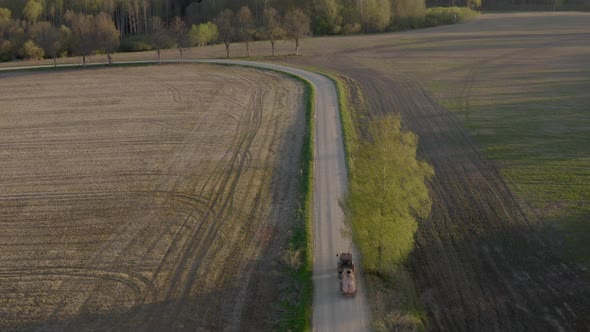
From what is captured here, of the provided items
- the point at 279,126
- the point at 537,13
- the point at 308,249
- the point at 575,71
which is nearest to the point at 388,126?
the point at 308,249

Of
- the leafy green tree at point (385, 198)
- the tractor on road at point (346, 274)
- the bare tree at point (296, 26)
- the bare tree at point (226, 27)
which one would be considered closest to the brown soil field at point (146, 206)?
the tractor on road at point (346, 274)

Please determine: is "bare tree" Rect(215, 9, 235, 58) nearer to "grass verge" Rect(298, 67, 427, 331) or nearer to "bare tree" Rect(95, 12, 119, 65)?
"bare tree" Rect(95, 12, 119, 65)

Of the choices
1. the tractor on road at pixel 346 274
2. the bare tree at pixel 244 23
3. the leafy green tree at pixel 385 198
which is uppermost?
the bare tree at pixel 244 23

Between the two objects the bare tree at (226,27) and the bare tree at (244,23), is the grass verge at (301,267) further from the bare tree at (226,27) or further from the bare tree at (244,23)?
the bare tree at (244,23)

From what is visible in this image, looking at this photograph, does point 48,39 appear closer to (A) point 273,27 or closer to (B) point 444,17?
(A) point 273,27

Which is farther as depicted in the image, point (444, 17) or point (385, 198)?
point (444, 17)

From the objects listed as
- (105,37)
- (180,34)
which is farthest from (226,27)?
(105,37)

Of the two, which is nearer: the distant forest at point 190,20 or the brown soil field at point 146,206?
the brown soil field at point 146,206
